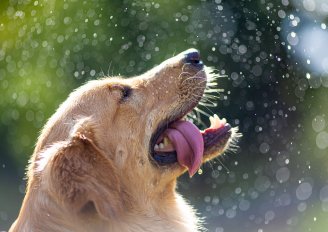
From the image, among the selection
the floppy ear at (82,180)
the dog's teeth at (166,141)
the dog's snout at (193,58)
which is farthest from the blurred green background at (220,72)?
the floppy ear at (82,180)

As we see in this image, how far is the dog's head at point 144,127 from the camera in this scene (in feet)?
13.8

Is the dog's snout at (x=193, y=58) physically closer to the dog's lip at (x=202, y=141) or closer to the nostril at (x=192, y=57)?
the nostril at (x=192, y=57)

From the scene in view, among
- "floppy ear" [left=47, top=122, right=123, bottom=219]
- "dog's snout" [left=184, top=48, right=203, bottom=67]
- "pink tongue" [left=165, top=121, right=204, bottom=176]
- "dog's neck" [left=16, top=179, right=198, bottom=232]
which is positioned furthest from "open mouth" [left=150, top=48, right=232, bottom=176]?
"floppy ear" [left=47, top=122, right=123, bottom=219]

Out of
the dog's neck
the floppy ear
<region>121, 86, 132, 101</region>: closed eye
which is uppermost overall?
<region>121, 86, 132, 101</region>: closed eye

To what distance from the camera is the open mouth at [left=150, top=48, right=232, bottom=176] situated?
451 cm

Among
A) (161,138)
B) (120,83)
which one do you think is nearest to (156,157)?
(161,138)

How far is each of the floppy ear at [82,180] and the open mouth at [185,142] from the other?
584 mm

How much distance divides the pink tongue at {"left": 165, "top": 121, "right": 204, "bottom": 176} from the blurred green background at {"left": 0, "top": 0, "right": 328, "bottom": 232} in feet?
18.0

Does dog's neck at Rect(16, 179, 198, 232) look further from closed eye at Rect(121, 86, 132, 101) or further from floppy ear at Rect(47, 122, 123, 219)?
closed eye at Rect(121, 86, 132, 101)

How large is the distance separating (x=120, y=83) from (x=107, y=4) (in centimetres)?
693

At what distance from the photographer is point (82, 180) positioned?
148 inches

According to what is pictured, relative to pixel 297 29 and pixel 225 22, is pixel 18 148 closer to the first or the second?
pixel 225 22

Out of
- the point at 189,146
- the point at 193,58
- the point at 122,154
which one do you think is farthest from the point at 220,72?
the point at 122,154

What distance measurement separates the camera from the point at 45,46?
39.7 ft
